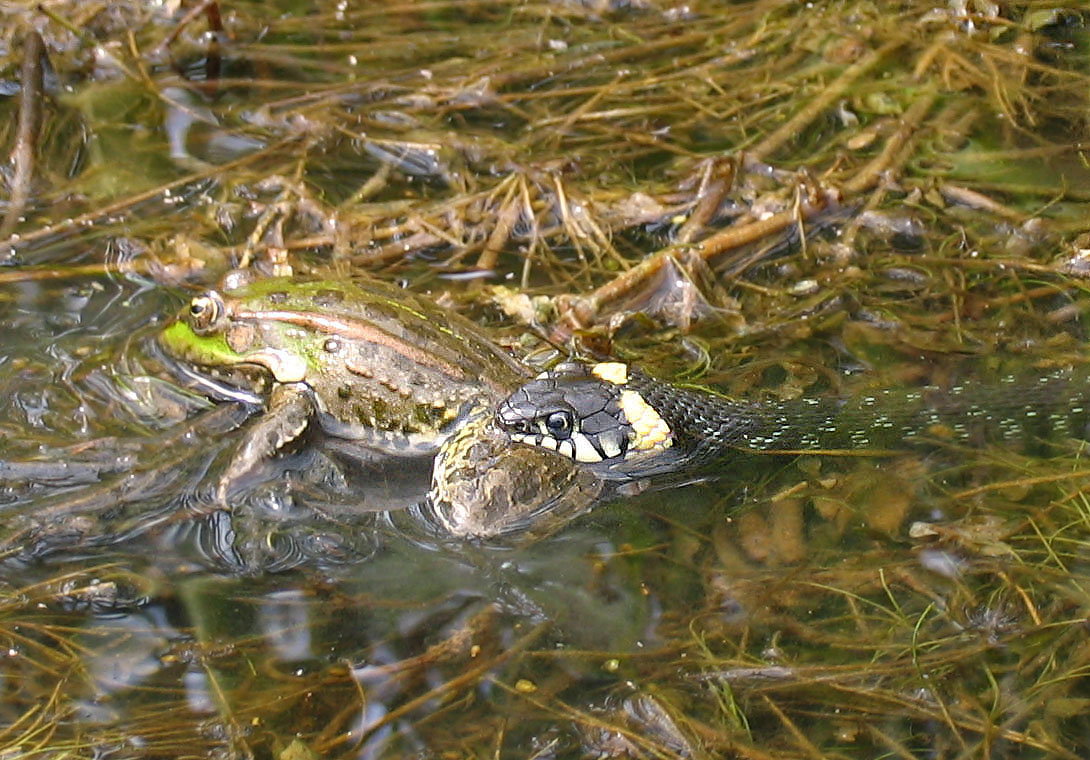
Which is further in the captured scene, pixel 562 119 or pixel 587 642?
pixel 562 119

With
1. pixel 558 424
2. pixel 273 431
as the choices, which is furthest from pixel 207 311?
pixel 558 424

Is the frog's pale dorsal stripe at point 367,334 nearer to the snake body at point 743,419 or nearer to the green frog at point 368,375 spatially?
the green frog at point 368,375

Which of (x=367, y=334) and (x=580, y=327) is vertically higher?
(x=367, y=334)

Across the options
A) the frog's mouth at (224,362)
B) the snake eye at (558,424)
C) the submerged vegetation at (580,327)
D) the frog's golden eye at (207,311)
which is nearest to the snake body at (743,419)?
the snake eye at (558,424)

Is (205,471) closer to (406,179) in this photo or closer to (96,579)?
(96,579)

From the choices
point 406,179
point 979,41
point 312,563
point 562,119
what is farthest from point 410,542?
point 979,41

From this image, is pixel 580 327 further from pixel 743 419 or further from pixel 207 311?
pixel 207 311

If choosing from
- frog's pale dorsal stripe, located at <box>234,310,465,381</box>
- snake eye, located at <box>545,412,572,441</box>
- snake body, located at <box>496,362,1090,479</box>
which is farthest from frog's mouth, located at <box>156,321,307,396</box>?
snake eye, located at <box>545,412,572,441</box>
